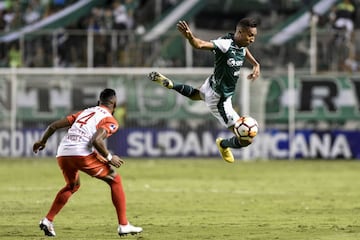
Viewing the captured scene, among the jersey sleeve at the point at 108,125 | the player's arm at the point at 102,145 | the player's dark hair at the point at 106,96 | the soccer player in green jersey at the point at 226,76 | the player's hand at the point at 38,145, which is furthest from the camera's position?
the soccer player in green jersey at the point at 226,76

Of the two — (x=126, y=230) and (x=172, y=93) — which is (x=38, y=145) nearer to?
(x=126, y=230)

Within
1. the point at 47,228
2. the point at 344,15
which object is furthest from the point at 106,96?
the point at 344,15

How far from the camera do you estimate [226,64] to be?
1531 cm

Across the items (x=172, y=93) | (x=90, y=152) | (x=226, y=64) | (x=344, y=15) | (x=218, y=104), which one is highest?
(x=344, y=15)

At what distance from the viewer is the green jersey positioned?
14969 mm

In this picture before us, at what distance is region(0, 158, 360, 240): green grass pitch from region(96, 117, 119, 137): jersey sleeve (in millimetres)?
1458

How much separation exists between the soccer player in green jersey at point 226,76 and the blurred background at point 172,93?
14.2 metres

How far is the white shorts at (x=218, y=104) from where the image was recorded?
1592 cm

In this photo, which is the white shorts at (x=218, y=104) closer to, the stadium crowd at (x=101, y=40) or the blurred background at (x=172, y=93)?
the blurred background at (x=172, y=93)

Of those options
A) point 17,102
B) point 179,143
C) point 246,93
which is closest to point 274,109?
point 246,93

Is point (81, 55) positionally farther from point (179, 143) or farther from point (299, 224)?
point (299, 224)

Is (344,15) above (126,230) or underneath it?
above

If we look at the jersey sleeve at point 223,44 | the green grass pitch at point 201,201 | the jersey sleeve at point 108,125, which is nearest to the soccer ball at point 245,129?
→ the green grass pitch at point 201,201

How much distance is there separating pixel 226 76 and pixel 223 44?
2.61 ft
